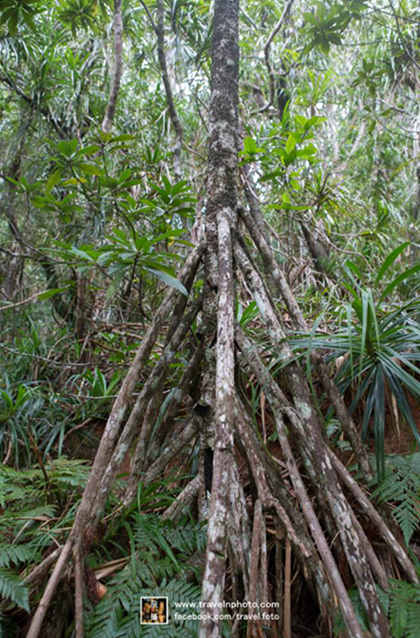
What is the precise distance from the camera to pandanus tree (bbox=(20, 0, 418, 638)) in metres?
0.92

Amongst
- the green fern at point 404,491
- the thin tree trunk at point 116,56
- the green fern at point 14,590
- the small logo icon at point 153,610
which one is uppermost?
the thin tree trunk at point 116,56

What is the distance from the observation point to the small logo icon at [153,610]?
95 centimetres

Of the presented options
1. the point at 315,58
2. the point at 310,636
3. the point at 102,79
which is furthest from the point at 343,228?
the point at 310,636

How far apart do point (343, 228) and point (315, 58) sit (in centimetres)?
200

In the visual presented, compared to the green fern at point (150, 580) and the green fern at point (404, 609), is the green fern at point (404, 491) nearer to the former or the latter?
the green fern at point (404, 609)

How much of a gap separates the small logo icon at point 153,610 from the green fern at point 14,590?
0.97 ft

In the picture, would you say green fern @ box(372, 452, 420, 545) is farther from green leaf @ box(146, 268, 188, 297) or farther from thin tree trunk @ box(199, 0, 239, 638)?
green leaf @ box(146, 268, 188, 297)

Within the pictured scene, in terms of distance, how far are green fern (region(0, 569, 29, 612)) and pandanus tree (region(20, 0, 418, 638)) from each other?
7 cm

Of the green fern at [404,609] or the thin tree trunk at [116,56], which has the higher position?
the thin tree trunk at [116,56]

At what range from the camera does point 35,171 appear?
311 cm

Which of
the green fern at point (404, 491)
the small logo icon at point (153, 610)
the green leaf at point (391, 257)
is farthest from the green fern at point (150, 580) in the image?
the green leaf at point (391, 257)

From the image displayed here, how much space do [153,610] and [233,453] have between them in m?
0.46

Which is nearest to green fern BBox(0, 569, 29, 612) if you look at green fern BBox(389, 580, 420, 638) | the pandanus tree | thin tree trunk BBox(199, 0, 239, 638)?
the pandanus tree

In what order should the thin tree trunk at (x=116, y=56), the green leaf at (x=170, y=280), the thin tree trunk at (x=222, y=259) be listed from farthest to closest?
the thin tree trunk at (x=116, y=56)
the green leaf at (x=170, y=280)
the thin tree trunk at (x=222, y=259)
